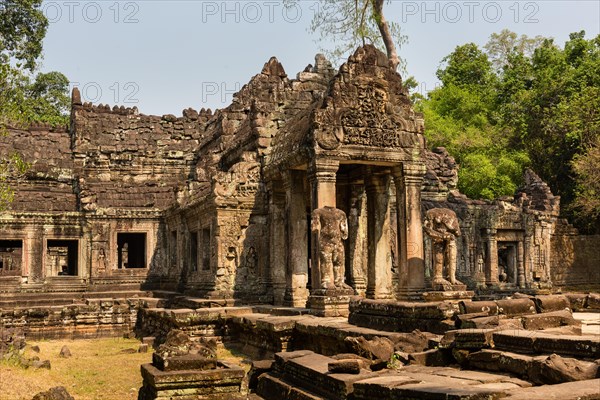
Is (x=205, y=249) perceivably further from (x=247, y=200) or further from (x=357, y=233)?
(x=357, y=233)

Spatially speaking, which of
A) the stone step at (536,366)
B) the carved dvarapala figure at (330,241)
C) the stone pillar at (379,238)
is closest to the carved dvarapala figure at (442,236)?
the carved dvarapala figure at (330,241)

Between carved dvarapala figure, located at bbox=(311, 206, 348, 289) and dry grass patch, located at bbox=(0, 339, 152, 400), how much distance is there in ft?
Result: 11.5

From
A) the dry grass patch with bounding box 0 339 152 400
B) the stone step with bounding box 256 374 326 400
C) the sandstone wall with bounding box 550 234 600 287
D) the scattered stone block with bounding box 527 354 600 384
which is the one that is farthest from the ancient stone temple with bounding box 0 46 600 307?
the scattered stone block with bounding box 527 354 600 384

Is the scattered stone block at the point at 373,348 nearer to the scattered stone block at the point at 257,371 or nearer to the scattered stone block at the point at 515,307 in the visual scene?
the scattered stone block at the point at 257,371

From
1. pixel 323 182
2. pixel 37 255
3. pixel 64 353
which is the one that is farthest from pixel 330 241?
pixel 37 255

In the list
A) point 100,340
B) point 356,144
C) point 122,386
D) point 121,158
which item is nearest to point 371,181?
point 356,144

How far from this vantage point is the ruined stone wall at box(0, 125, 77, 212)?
20.2 metres

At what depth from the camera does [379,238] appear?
14.0m

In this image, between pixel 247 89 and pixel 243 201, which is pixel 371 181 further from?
pixel 247 89

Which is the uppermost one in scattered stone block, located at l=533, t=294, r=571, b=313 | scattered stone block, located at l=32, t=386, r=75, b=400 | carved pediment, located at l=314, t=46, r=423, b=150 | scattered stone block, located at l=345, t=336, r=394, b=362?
carved pediment, located at l=314, t=46, r=423, b=150

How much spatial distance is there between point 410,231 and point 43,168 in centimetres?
1402

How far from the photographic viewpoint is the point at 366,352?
690 cm

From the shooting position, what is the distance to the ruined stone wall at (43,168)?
20.2 m

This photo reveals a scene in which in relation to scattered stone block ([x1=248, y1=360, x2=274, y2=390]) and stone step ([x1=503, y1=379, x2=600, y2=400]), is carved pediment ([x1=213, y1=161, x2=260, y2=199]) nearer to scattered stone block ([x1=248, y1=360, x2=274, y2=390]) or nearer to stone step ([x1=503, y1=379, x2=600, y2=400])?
scattered stone block ([x1=248, y1=360, x2=274, y2=390])
